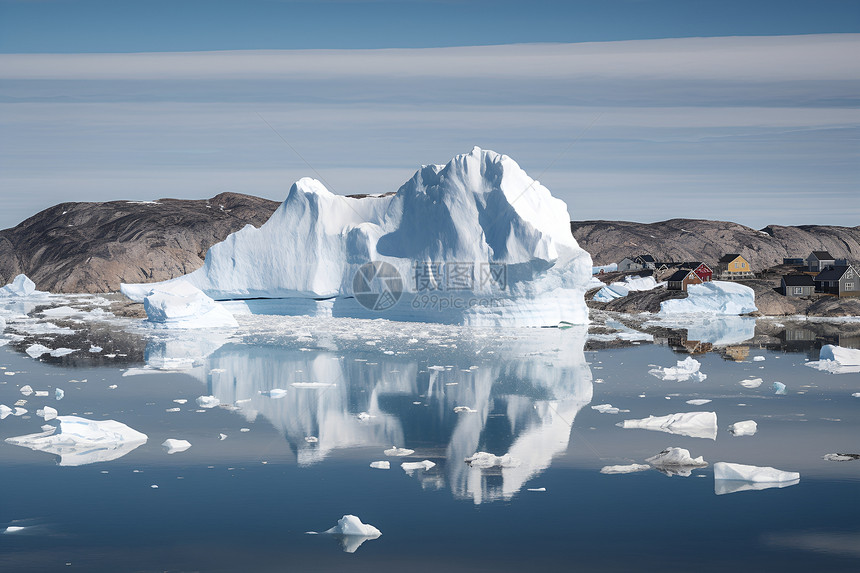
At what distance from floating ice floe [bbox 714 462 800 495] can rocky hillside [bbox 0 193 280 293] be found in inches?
2537

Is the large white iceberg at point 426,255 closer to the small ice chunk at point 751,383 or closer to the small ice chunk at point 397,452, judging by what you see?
the small ice chunk at point 751,383

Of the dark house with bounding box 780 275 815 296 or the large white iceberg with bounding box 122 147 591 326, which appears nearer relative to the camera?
the large white iceberg with bounding box 122 147 591 326

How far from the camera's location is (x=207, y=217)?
94062mm

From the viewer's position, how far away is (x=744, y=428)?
10031mm

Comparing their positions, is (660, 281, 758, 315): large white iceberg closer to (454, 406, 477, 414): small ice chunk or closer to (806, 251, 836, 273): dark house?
(806, 251, 836, 273): dark house

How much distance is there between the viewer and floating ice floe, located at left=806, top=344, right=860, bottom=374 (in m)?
15.7

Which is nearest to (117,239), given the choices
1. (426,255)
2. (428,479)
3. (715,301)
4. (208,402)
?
(715,301)

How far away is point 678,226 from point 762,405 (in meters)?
95.6

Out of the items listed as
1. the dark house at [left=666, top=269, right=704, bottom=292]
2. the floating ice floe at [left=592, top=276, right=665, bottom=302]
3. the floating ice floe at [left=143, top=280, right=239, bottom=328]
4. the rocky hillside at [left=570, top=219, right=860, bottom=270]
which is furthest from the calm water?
the rocky hillside at [left=570, top=219, right=860, bottom=270]

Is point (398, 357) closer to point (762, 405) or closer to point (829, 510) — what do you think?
point (762, 405)

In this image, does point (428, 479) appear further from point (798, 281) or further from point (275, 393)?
point (798, 281)

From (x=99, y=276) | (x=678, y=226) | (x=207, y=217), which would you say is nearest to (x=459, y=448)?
(x=99, y=276)

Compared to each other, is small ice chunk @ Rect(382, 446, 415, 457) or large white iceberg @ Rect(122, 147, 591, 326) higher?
large white iceberg @ Rect(122, 147, 591, 326)

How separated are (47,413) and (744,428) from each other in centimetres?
899
